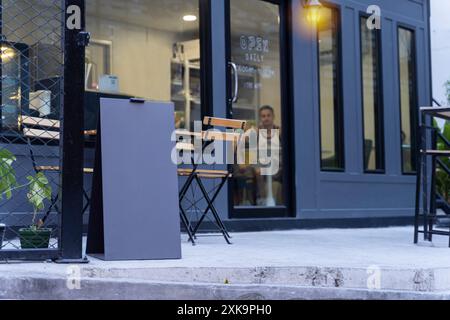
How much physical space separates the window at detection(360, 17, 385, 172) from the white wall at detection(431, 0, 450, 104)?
4010 millimetres

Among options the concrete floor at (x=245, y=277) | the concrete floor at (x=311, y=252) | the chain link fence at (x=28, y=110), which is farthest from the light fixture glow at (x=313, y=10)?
the concrete floor at (x=245, y=277)

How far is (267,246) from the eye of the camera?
18.8 ft

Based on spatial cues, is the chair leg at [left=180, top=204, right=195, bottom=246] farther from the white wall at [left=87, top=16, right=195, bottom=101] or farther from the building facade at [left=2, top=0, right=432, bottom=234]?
the white wall at [left=87, top=16, right=195, bottom=101]

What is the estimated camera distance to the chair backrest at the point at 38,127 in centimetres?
568

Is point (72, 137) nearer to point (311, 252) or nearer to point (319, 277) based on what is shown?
point (319, 277)

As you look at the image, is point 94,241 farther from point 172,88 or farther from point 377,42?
point 377,42

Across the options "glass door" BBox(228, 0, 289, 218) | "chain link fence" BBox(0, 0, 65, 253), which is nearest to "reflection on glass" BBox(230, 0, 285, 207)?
"glass door" BBox(228, 0, 289, 218)

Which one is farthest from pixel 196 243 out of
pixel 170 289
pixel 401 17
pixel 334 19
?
pixel 401 17

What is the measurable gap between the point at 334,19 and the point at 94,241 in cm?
538

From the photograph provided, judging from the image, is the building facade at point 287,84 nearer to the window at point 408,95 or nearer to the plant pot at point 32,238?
the window at point 408,95

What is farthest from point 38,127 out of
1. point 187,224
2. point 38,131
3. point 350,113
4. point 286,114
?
point 350,113

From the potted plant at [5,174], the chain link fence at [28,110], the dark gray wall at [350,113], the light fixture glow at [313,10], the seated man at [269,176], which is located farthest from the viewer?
the light fixture glow at [313,10]

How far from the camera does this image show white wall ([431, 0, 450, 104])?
12992 millimetres

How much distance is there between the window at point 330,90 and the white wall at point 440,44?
488 cm
